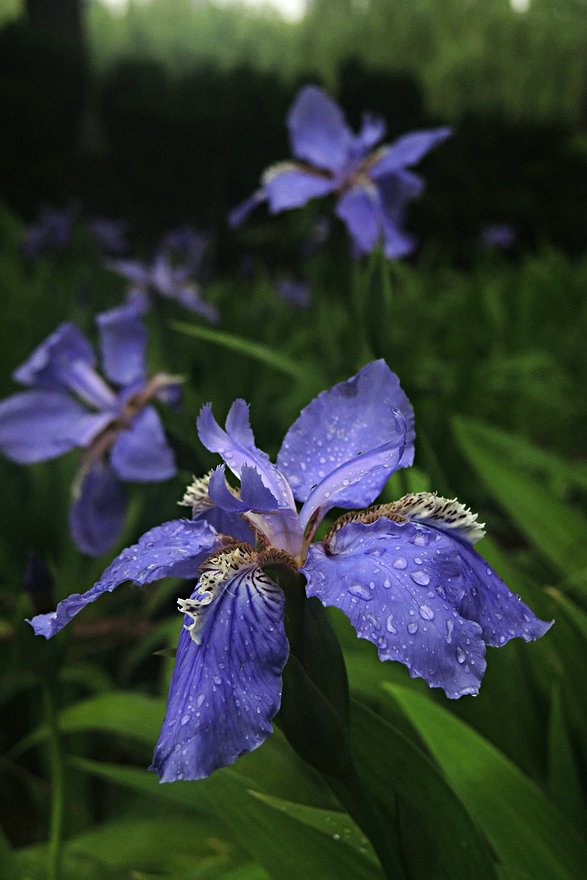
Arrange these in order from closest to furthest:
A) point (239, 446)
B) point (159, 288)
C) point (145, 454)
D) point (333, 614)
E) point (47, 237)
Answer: point (239, 446) → point (333, 614) → point (145, 454) → point (159, 288) → point (47, 237)

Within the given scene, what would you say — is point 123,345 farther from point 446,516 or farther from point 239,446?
point 446,516

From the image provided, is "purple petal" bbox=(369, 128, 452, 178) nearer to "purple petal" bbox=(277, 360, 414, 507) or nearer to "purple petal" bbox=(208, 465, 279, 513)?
"purple petal" bbox=(277, 360, 414, 507)

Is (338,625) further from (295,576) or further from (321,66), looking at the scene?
(321,66)

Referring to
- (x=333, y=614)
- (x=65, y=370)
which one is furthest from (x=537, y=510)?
(x=65, y=370)

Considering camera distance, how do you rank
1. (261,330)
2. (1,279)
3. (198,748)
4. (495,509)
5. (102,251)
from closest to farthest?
(198,748), (495,509), (261,330), (1,279), (102,251)

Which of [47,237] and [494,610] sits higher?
[494,610]

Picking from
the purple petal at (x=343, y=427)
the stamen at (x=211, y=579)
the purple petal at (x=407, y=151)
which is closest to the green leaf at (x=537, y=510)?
the purple petal at (x=407, y=151)

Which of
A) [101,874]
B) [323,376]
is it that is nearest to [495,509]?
[323,376]

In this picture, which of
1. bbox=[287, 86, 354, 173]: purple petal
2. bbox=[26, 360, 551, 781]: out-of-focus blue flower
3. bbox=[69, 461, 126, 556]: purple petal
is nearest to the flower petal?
bbox=[69, 461, 126, 556]: purple petal
